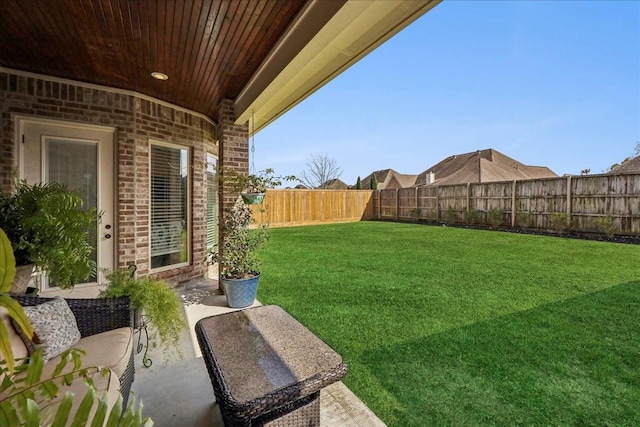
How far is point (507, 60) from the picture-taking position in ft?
31.7

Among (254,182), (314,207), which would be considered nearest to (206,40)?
(254,182)

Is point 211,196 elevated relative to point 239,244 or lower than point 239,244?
elevated

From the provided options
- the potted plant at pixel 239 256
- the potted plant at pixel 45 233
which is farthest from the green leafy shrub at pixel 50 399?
the potted plant at pixel 239 256

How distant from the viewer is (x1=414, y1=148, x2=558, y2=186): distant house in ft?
71.2

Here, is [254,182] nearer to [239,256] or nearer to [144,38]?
[239,256]

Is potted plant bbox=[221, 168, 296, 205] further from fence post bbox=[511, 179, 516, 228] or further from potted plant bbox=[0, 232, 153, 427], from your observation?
fence post bbox=[511, 179, 516, 228]

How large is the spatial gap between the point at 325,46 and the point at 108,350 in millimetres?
2583

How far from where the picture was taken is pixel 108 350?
1977mm

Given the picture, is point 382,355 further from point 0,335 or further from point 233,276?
point 0,335

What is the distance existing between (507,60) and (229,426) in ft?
38.8

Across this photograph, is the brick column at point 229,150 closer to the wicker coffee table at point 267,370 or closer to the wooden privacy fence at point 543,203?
the wicker coffee table at point 267,370

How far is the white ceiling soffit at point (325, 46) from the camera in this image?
190 cm

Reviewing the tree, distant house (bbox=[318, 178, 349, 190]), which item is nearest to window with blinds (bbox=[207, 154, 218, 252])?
distant house (bbox=[318, 178, 349, 190])

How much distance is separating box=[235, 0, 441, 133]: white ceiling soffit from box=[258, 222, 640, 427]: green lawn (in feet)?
8.19
